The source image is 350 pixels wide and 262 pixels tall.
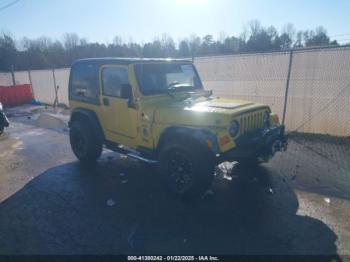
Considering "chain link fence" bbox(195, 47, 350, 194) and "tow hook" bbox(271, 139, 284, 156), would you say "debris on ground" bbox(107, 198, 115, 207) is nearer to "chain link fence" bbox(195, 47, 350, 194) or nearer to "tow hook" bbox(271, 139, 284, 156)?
"tow hook" bbox(271, 139, 284, 156)

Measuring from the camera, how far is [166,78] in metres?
4.88

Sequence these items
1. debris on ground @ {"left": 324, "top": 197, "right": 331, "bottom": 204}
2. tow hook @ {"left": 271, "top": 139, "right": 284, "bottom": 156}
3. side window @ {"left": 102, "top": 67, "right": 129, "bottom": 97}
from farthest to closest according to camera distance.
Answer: side window @ {"left": 102, "top": 67, "right": 129, "bottom": 97}, tow hook @ {"left": 271, "top": 139, "right": 284, "bottom": 156}, debris on ground @ {"left": 324, "top": 197, "right": 331, "bottom": 204}

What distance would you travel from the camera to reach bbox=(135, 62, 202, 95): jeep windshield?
4.55 metres

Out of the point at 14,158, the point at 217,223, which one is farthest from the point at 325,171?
the point at 14,158

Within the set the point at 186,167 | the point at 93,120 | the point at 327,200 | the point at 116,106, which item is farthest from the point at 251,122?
the point at 93,120

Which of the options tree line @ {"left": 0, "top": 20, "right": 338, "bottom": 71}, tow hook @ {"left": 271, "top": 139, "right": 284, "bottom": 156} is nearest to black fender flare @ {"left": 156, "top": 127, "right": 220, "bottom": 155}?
tow hook @ {"left": 271, "top": 139, "right": 284, "bottom": 156}

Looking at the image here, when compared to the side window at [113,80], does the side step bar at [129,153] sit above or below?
below

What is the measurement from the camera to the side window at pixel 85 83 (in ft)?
17.2

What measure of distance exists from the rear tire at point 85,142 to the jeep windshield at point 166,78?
1.74m

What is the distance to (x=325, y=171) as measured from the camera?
513 cm

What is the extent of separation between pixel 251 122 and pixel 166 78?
1.75 meters

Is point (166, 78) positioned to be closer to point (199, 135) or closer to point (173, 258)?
point (199, 135)

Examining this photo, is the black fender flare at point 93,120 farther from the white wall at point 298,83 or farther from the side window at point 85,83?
the white wall at point 298,83

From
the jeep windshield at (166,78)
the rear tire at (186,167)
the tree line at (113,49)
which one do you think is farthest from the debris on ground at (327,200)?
the tree line at (113,49)
